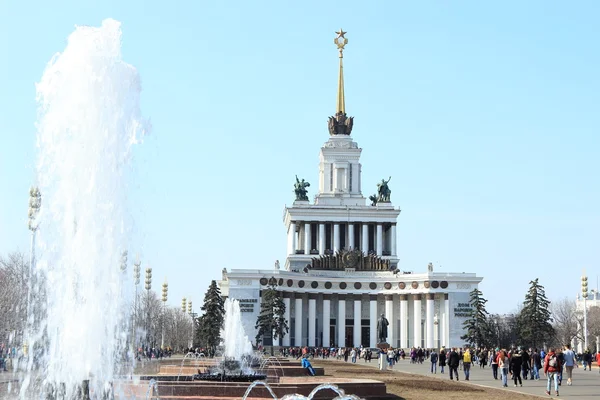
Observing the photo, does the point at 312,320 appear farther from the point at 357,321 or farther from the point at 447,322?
the point at 447,322

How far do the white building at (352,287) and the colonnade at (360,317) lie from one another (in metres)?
0.11

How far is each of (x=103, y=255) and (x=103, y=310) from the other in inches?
46.9

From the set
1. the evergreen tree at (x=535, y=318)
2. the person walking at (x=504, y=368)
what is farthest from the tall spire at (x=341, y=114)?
the person walking at (x=504, y=368)

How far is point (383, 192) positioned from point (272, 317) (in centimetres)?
3148

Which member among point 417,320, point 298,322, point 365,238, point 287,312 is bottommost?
point 298,322

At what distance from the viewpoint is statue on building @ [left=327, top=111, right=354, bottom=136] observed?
116 metres

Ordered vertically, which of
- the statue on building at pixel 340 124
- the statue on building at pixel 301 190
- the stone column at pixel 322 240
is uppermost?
the statue on building at pixel 340 124

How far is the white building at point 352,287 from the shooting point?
308 feet

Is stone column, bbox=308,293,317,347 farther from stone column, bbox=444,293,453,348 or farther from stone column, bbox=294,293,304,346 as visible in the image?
stone column, bbox=444,293,453,348

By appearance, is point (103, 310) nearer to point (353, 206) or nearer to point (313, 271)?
point (313, 271)

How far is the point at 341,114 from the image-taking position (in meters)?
117

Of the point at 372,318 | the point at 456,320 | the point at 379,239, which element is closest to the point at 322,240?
the point at 379,239

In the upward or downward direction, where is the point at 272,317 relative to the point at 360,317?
downward

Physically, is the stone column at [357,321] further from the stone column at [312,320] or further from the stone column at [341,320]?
the stone column at [312,320]
